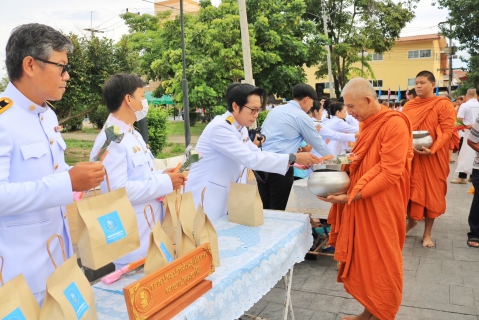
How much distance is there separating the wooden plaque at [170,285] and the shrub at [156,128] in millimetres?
9047

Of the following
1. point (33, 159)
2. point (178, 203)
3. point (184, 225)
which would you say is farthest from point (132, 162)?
point (33, 159)

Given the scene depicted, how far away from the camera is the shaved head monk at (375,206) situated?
2.63 m

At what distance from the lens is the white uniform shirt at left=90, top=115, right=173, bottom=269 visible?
1978 mm

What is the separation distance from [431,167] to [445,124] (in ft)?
1.64

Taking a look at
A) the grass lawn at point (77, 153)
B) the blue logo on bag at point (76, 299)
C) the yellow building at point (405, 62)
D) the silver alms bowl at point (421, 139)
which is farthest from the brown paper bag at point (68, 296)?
the yellow building at point (405, 62)

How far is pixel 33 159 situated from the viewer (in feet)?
5.07

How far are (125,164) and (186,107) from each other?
10129mm

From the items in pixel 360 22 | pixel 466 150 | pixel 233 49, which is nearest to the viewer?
pixel 466 150

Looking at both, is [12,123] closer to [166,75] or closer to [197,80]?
[197,80]

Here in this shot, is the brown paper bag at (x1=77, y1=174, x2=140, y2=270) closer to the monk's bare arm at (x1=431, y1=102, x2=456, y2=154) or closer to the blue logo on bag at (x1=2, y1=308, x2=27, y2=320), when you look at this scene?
the blue logo on bag at (x1=2, y1=308, x2=27, y2=320)

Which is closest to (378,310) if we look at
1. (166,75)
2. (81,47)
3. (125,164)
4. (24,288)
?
(125,164)

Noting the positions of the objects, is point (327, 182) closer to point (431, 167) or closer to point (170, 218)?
point (170, 218)

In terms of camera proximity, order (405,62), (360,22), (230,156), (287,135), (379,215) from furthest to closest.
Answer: (405,62) → (360,22) → (287,135) → (230,156) → (379,215)

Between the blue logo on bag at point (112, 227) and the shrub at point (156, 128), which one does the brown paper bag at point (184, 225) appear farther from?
the shrub at point (156, 128)
